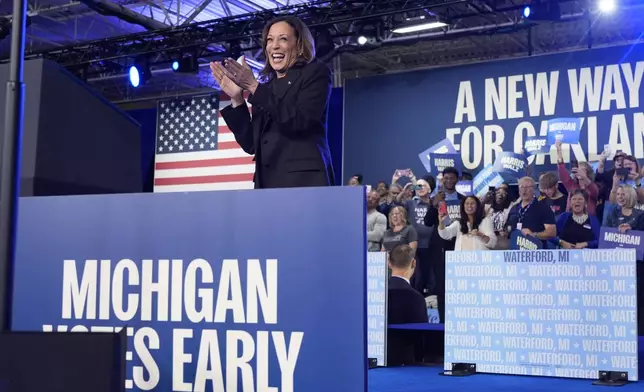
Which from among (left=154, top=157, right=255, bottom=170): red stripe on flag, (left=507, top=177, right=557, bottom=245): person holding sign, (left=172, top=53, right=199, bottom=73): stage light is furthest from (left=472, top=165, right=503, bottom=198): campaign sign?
(left=172, top=53, right=199, bottom=73): stage light

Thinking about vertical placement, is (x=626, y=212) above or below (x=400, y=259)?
above

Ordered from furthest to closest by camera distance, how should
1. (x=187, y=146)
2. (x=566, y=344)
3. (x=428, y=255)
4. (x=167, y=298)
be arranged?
1. (x=187, y=146)
2. (x=428, y=255)
3. (x=566, y=344)
4. (x=167, y=298)

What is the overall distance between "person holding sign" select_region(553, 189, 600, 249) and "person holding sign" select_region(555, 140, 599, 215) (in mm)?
70

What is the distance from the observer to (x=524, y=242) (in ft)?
28.7

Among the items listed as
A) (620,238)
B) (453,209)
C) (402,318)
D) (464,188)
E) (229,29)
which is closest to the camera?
(402,318)

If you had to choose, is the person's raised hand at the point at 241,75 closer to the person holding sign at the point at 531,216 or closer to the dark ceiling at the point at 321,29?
the person holding sign at the point at 531,216

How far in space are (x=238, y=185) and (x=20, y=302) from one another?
9.27 meters

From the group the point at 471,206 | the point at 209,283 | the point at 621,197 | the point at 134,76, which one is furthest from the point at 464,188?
the point at 209,283

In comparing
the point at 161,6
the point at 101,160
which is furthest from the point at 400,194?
the point at 101,160

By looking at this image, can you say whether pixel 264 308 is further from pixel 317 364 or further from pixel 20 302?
pixel 20 302

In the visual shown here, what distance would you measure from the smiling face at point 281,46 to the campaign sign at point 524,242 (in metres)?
6.87

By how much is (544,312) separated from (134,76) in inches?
319

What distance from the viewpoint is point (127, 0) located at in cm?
1119

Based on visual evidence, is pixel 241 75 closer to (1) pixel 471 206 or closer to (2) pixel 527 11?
(1) pixel 471 206
